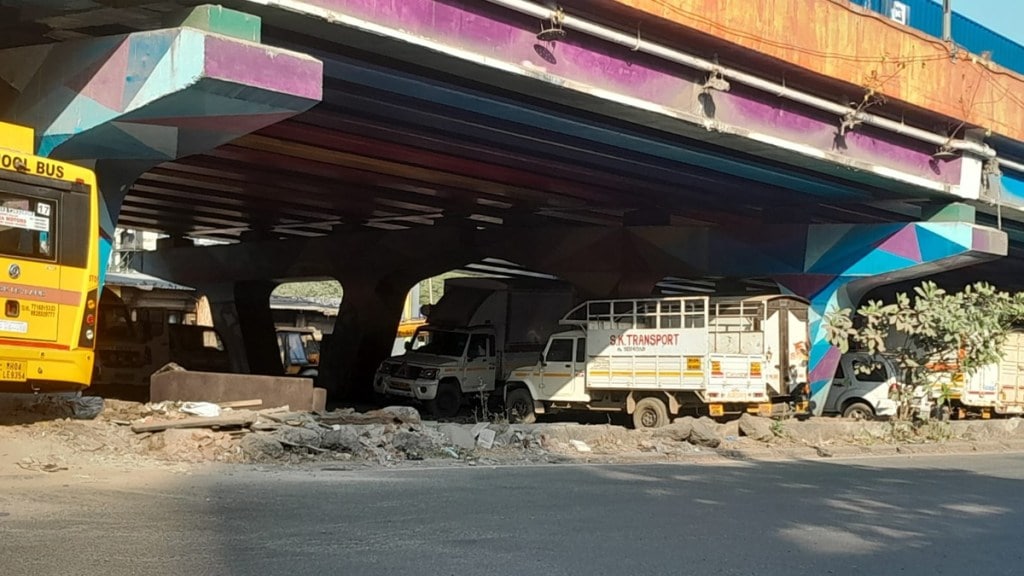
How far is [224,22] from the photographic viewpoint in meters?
11.6

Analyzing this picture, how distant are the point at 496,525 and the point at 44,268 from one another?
654cm

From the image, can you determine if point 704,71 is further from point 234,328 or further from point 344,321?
point 234,328

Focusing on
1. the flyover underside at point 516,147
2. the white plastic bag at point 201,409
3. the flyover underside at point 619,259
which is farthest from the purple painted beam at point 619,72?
the white plastic bag at point 201,409

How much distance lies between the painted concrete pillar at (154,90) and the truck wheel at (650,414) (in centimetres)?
1212

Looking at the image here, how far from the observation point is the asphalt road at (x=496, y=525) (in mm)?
7219

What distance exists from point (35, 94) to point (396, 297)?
76.3 feet

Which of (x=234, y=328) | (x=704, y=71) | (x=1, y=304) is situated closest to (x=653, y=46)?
(x=704, y=71)

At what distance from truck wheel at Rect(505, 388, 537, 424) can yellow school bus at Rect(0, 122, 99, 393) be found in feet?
42.5

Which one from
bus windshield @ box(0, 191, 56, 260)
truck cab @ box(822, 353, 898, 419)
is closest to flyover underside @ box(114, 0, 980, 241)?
bus windshield @ box(0, 191, 56, 260)

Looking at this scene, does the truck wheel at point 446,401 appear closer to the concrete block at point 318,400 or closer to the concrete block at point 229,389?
the concrete block at point 318,400

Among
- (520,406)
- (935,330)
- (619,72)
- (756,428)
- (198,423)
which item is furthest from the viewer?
(520,406)

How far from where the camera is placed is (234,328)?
42.5 m

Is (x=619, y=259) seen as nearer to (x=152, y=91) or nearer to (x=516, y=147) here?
(x=516, y=147)

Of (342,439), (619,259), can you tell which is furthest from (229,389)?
(619,259)
